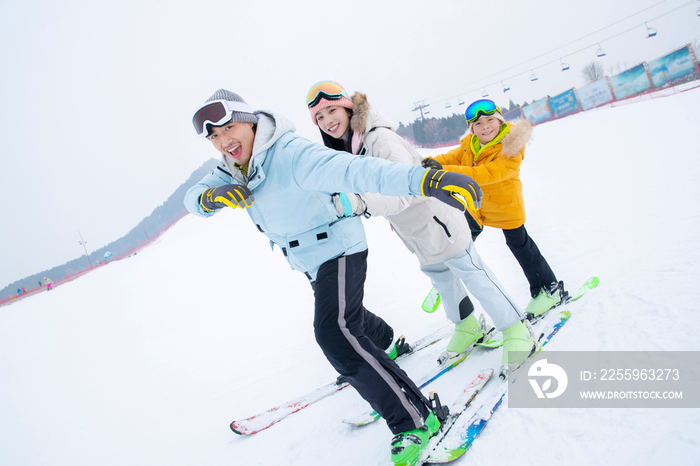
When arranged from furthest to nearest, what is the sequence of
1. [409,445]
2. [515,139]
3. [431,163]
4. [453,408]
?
[515,139] → [431,163] → [453,408] → [409,445]

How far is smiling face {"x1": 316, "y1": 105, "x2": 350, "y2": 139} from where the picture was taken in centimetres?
232

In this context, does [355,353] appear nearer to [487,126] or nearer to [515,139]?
[515,139]

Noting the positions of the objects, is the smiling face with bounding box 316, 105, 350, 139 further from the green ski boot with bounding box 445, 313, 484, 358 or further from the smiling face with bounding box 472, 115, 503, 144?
the green ski boot with bounding box 445, 313, 484, 358

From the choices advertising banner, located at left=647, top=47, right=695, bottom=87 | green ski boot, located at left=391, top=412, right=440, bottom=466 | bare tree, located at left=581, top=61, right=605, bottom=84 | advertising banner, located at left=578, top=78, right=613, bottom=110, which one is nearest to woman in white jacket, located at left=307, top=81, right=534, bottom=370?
green ski boot, located at left=391, top=412, right=440, bottom=466

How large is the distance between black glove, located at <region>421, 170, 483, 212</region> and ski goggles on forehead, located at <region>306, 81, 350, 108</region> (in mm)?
1294

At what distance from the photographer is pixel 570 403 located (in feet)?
5.38

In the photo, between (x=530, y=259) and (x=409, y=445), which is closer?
(x=409, y=445)

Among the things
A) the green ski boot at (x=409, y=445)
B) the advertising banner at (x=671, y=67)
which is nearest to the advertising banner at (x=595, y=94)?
the advertising banner at (x=671, y=67)

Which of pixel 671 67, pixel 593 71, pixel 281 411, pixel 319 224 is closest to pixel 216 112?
pixel 319 224

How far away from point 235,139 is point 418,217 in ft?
4.20

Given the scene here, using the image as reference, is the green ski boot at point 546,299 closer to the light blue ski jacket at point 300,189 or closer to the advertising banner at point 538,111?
the light blue ski jacket at point 300,189

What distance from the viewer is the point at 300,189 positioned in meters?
1.71

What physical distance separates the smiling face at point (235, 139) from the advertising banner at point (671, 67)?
989 inches

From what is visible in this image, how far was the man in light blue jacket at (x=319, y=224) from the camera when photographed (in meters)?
1.63
